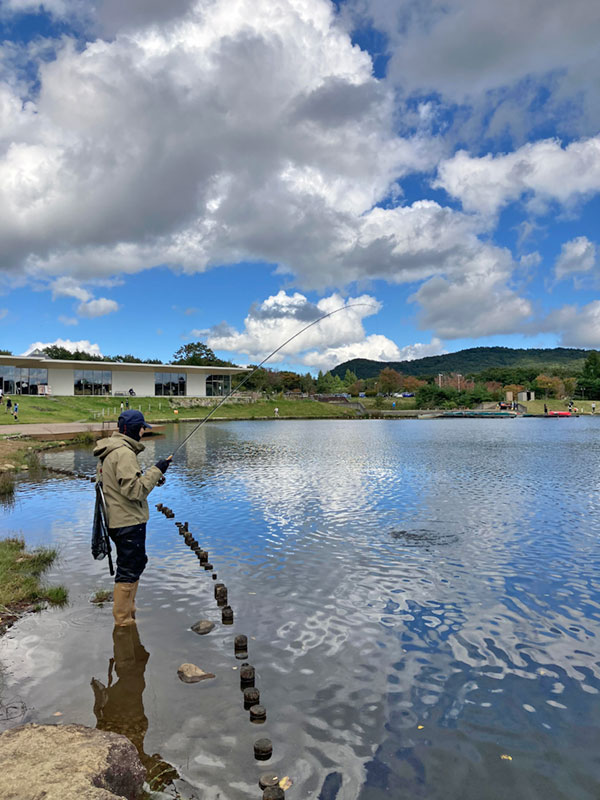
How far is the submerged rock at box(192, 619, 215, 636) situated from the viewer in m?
8.12

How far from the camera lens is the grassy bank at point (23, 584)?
890cm

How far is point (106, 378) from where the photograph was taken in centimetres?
8956

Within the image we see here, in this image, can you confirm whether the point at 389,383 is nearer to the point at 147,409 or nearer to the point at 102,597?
the point at 147,409

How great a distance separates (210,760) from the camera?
204 inches

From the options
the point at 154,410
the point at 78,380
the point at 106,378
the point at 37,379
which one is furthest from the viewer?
the point at 106,378

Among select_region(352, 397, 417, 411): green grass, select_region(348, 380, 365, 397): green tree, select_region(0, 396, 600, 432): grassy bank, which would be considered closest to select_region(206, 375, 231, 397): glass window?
select_region(0, 396, 600, 432): grassy bank

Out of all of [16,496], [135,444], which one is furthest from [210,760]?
[16,496]

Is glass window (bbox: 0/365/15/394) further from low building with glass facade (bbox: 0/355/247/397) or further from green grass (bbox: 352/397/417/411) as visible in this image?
green grass (bbox: 352/397/417/411)

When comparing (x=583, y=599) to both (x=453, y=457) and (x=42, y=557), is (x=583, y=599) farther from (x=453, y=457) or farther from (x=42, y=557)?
(x=453, y=457)

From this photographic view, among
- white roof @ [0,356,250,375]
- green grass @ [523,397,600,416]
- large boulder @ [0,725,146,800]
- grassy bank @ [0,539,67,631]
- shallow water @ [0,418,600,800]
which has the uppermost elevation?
white roof @ [0,356,250,375]

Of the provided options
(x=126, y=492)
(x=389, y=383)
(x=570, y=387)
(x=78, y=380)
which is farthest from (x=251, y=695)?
(x=570, y=387)

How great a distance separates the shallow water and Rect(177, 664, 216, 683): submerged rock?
94mm

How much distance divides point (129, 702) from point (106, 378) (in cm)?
8936

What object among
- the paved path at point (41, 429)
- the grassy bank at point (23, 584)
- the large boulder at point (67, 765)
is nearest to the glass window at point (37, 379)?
the paved path at point (41, 429)
